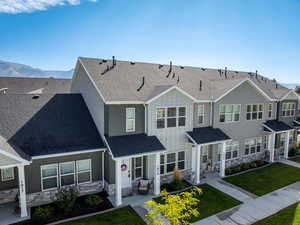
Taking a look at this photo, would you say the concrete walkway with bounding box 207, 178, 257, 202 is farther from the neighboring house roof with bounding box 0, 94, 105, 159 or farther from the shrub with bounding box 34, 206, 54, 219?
the shrub with bounding box 34, 206, 54, 219

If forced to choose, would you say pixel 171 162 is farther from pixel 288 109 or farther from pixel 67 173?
pixel 288 109

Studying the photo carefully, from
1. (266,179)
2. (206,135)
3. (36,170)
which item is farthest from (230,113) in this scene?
(36,170)

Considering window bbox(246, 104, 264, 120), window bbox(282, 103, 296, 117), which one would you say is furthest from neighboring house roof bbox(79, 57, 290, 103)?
window bbox(246, 104, 264, 120)

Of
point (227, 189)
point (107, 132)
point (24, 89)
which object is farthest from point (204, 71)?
point (24, 89)

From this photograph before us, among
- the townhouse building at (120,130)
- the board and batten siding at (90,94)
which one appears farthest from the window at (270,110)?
the board and batten siding at (90,94)

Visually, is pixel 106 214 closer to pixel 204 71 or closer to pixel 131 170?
pixel 131 170
